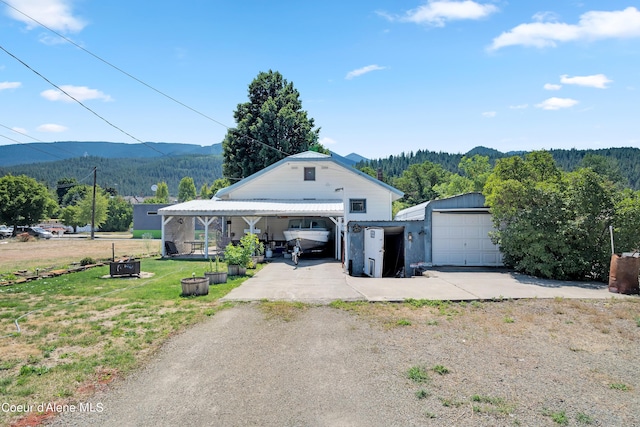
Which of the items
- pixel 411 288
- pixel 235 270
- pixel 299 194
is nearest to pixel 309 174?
pixel 299 194

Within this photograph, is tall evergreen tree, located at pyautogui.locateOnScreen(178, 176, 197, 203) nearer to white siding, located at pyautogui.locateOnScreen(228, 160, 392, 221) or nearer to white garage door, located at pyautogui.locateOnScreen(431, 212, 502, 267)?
white siding, located at pyautogui.locateOnScreen(228, 160, 392, 221)

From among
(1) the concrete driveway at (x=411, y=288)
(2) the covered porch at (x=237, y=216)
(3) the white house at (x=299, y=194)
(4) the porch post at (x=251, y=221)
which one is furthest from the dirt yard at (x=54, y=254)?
(1) the concrete driveway at (x=411, y=288)

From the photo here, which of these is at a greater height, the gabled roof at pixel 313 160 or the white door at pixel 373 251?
the gabled roof at pixel 313 160

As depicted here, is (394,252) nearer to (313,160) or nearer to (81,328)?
(313,160)

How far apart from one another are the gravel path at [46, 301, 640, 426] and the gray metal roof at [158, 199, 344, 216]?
1205 cm


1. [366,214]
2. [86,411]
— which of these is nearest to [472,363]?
[86,411]

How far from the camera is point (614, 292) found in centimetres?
1009

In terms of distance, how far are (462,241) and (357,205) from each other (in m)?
→ 8.33

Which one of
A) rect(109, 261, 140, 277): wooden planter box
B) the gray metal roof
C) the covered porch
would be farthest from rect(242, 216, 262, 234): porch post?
rect(109, 261, 140, 277): wooden planter box

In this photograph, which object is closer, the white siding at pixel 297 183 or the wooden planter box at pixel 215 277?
the wooden planter box at pixel 215 277

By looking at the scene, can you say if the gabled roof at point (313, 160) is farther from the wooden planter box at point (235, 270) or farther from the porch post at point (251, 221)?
the wooden planter box at point (235, 270)

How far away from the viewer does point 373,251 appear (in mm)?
14453

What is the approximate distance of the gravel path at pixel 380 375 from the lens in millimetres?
3863

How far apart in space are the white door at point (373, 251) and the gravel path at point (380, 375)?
633 cm
